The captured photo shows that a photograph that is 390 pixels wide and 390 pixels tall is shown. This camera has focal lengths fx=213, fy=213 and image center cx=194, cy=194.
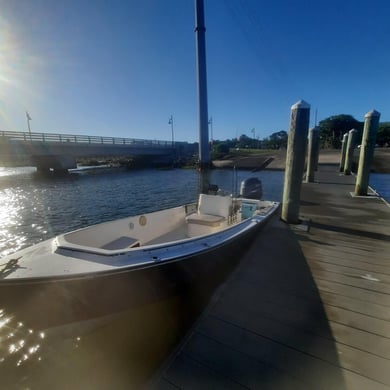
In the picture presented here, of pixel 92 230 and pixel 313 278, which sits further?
pixel 92 230

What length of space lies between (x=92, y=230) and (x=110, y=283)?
1670 mm

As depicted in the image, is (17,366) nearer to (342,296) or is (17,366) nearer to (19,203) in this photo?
(342,296)

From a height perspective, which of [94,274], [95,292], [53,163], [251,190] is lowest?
[53,163]

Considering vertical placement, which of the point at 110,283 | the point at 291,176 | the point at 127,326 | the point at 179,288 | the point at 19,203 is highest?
the point at 291,176

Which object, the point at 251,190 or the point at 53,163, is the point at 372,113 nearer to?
the point at 251,190

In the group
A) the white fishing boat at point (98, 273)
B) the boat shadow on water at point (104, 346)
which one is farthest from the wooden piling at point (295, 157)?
the boat shadow on water at point (104, 346)

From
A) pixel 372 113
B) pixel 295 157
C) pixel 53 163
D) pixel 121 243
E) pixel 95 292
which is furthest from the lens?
pixel 53 163

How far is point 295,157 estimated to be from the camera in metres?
5.42

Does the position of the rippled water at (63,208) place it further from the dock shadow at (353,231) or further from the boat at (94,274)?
the boat at (94,274)

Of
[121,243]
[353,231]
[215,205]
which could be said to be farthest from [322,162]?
[121,243]

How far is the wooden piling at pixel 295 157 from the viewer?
5.27 meters

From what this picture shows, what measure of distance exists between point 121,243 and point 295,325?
3256 mm

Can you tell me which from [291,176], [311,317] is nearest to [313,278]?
[311,317]

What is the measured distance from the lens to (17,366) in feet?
9.80
